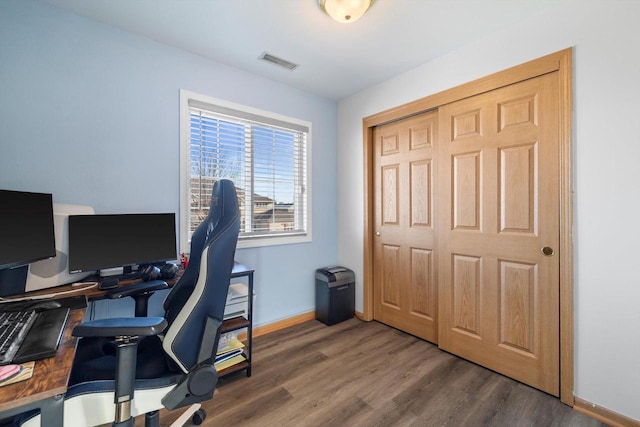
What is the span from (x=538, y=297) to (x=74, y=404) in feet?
8.25

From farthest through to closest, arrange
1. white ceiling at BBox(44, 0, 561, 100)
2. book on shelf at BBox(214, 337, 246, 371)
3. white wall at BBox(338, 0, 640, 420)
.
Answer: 1. book on shelf at BBox(214, 337, 246, 371)
2. white ceiling at BBox(44, 0, 561, 100)
3. white wall at BBox(338, 0, 640, 420)

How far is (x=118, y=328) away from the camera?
3.05ft

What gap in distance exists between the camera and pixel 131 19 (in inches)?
76.0

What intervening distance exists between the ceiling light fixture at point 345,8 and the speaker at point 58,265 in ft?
6.78

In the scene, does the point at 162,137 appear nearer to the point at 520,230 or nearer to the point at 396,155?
the point at 396,155

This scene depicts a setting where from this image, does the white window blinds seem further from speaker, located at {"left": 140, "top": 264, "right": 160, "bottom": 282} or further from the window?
speaker, located at {"left": 140, "top": 264, "right": 160, "bottom": 282}

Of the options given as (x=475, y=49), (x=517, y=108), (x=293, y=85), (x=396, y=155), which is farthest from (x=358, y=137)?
(x=517, y=108)

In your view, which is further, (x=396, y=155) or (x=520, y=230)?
(x=396, y=155)

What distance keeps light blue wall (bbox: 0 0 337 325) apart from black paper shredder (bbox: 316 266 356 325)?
843 mm

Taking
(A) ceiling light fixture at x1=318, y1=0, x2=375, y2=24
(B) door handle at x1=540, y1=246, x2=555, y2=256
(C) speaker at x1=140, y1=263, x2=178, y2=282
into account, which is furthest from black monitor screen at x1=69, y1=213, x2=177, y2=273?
(B) door handle at x1=540, y1=246, x2=555, y2=256

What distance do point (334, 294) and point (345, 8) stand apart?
2479mm

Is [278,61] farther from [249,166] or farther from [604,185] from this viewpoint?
[604,185]

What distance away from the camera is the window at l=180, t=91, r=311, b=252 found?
7.80 ft

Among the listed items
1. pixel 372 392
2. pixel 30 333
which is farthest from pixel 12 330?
pixel 372 392
